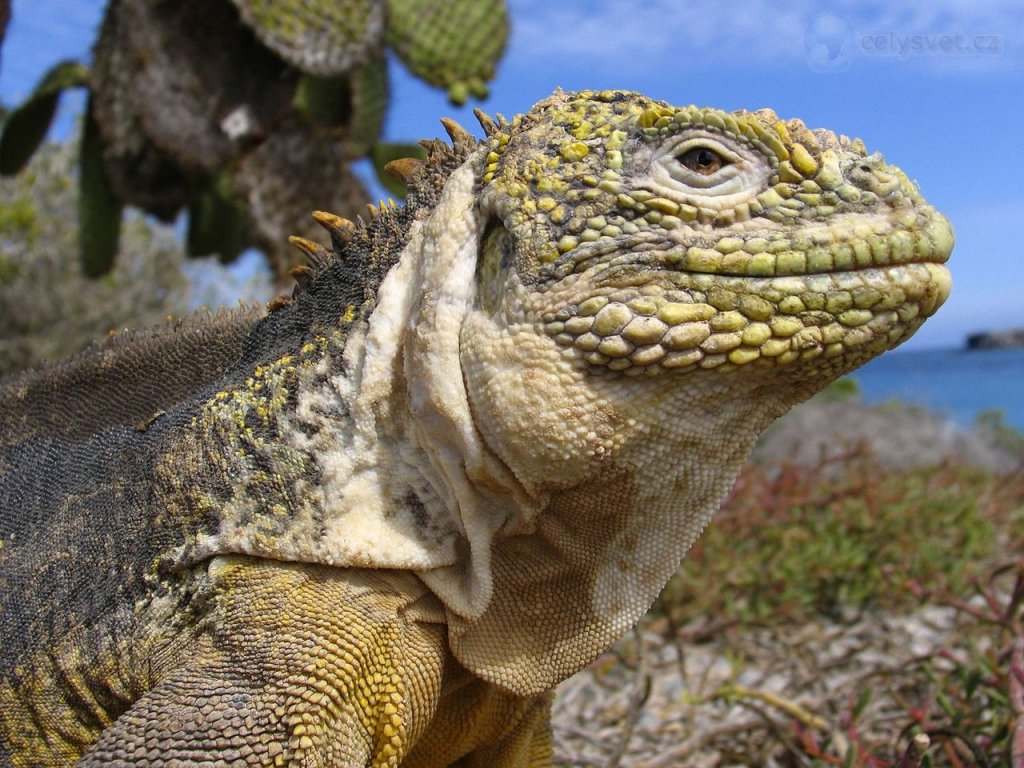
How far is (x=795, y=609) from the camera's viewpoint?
5707 mm

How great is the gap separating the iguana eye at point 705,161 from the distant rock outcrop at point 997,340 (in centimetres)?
10736

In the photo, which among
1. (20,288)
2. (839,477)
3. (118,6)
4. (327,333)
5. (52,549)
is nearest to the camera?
(327,333)

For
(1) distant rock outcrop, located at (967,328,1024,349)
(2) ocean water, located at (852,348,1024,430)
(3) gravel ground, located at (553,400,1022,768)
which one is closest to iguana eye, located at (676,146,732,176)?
(3) gravel ground, located at (553,400,1022,768)

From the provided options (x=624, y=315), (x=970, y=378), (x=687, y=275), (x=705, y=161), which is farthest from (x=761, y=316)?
(x=970, y=378)

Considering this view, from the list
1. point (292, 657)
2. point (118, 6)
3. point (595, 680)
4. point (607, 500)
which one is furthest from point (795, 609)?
point (118, 6)

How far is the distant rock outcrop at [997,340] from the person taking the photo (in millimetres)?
103000

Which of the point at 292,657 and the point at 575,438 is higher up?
the point at 575,438

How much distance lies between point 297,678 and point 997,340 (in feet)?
414

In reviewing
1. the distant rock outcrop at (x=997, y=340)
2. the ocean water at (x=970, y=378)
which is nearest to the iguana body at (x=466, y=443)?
the ocean water at (x=970, y=378)

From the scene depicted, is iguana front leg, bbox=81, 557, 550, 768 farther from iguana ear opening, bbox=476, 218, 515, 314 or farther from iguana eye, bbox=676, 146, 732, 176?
iguana eye, bbox=676, 146, 732, 176

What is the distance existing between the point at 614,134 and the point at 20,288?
17547 mm

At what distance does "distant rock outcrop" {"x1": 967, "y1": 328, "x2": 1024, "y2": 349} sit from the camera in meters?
103

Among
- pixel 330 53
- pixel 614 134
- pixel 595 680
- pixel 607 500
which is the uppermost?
pixel 330 53

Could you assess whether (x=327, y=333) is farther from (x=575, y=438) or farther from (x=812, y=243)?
(x=812, y=243)
